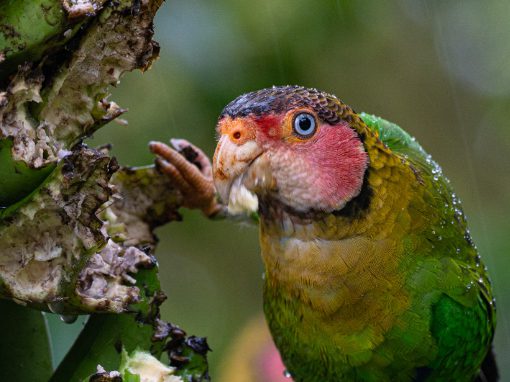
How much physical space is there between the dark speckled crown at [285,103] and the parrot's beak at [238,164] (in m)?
0.03

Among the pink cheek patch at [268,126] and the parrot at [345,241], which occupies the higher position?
the pink cheek patch at [268,126]

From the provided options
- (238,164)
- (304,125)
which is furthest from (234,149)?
(304,125)

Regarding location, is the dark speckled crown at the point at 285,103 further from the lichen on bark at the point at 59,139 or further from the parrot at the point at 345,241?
the lichen on bark at the point at 59,139

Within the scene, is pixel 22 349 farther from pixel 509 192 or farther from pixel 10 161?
pixel 509 192

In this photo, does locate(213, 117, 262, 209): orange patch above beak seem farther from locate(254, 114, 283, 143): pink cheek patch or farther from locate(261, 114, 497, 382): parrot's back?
locate(261, 114, 497, 382): parrot's back

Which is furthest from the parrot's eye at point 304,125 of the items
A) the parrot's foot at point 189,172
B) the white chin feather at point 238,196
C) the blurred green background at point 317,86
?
the blurred green background at point 317,86

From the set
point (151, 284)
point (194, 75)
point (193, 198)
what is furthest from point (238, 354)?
point (151, 284)

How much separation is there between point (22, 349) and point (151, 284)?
7.2 inches

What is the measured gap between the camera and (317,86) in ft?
8.61

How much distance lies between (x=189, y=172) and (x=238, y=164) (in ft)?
1.50

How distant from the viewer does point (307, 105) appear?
46.4 inches

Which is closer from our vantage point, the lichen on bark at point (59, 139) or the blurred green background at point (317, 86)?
the lichen on bark at point (59, 139)

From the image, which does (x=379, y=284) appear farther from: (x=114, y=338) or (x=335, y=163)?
(x=114, y=338)

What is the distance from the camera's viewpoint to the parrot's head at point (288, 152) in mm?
1117
